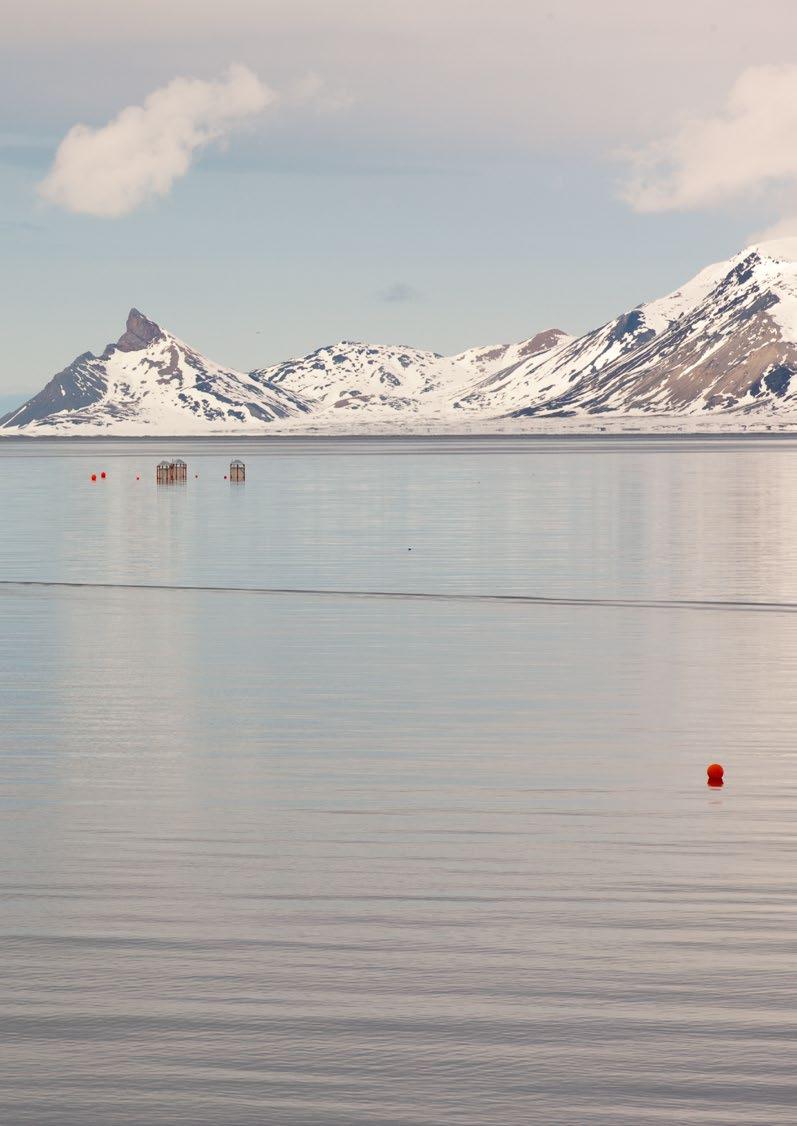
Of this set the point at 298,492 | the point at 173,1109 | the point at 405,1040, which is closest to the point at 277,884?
the point at 405,1040

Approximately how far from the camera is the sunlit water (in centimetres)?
1095

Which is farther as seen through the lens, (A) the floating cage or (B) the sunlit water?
(A) the floating cage

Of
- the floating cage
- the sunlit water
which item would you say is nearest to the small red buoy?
the sunlit water

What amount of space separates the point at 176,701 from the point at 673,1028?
17191 mm

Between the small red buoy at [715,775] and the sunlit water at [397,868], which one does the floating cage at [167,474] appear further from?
the small red buoy at [715,775]

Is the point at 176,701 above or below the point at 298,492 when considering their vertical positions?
below

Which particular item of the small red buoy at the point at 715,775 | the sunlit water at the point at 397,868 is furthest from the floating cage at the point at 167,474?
the small red buoy at the point at 715,775

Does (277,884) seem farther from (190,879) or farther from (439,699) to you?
(439,699)

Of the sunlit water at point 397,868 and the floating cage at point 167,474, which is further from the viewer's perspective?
the floating cage at point 167,474

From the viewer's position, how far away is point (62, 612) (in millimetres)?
43062

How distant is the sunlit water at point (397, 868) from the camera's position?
10953 millimetres

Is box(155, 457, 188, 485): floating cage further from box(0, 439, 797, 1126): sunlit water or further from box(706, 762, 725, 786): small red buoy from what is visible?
box(706, 762, 725, 786): small red buoy

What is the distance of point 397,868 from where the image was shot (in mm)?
16359

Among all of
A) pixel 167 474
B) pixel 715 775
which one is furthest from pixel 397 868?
pixel 167 474
